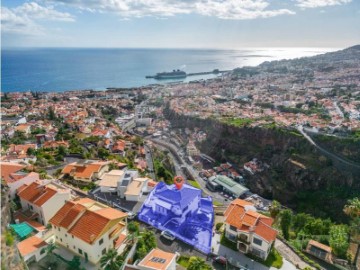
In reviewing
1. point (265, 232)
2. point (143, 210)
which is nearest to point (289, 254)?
point (265, 232)

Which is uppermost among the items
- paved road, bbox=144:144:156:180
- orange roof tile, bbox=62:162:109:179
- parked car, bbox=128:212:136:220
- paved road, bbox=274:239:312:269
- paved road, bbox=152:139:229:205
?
orange roof tile, bbox=62:162:109:179

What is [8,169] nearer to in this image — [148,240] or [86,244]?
[86,244]

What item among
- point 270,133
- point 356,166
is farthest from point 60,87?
point 356,166

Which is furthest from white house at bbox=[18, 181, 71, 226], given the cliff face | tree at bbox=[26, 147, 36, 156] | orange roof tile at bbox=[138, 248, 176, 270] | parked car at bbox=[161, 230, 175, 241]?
the cliff face

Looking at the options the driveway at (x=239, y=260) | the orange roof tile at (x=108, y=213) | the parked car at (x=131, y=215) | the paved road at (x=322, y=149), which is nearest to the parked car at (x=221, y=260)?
the driveway at (x=239, y=260)

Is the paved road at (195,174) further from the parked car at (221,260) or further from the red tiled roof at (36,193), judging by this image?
the red tiled roof at (36,193)

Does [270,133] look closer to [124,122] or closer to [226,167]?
[226,167]

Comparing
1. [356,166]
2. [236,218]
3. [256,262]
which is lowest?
[356,166]

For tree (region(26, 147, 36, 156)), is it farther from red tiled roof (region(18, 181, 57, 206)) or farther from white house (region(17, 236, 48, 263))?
white house (region(17, 236, 48, 263))
